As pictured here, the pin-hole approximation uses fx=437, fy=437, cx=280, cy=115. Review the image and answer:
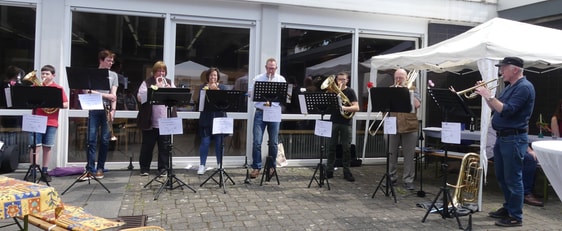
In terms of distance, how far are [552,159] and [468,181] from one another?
300 centimetres

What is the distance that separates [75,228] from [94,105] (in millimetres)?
2818

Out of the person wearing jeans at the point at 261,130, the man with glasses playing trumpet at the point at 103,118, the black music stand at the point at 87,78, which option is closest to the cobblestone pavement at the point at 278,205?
the person wearing jeans at the point at 261,130

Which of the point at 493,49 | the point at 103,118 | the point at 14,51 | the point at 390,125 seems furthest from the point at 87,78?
the point at 493,49

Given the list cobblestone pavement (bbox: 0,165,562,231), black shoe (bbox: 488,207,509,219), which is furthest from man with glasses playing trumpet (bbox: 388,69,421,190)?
black shoe (bbox: 488,207,509,219)

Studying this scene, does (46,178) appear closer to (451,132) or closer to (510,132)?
(451,132)

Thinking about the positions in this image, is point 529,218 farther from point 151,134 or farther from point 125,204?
point 151,134

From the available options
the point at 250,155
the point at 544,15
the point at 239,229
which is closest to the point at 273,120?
the point at 250,155

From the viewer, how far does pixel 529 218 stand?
5.09 meters

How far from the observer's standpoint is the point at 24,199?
10.2 feet

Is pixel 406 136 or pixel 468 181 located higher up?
pixel 406 136

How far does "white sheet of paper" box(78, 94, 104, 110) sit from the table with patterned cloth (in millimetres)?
2272

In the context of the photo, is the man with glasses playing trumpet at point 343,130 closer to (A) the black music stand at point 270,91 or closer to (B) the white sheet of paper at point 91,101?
(A) the black music stand at point 270,91

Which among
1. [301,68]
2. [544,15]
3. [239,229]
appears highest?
[544,15]

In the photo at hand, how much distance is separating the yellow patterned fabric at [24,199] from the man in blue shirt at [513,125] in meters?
4.08
